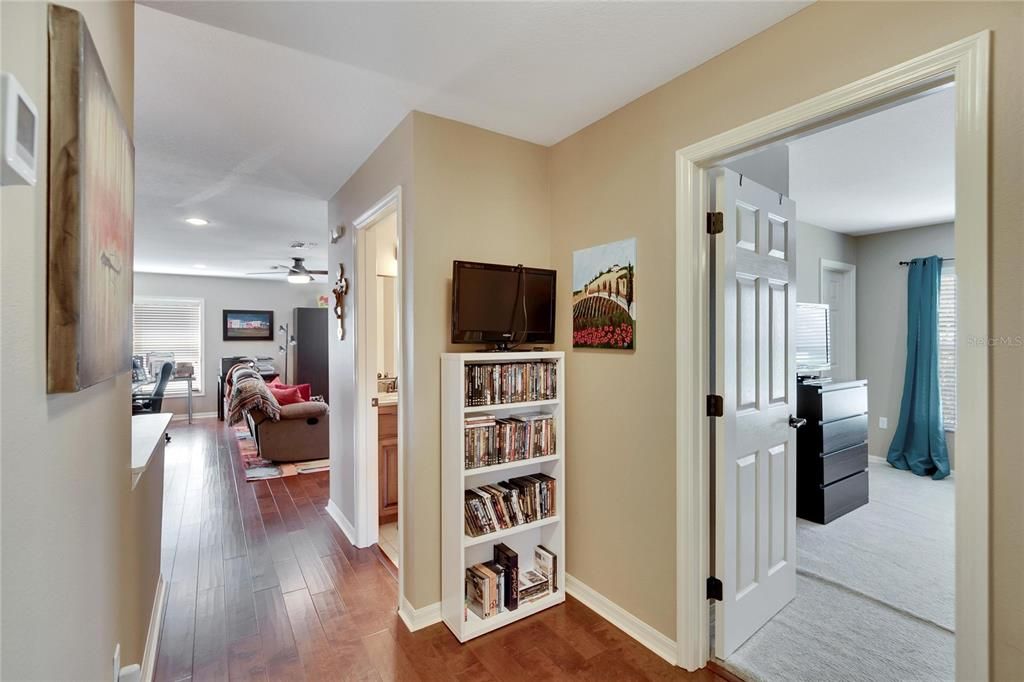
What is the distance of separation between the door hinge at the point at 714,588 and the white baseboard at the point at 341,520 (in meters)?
2.27

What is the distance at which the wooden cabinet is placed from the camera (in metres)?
3.38

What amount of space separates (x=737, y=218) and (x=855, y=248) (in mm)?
4423

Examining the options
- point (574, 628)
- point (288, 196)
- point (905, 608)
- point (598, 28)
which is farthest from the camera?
point (288, 196)

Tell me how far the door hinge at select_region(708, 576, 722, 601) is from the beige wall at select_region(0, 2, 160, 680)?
2.07m

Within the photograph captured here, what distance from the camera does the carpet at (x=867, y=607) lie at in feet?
6.54

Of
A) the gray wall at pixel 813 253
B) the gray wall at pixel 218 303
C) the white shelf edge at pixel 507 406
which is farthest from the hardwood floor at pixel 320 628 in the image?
the gray wall at pixel 218 303

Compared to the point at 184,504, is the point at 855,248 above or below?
above

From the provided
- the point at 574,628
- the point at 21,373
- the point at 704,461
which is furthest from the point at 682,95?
the point at 574,628

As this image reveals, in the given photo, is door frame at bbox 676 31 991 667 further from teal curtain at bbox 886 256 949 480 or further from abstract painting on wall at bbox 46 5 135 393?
teal curtain at bbox 886 256 949 480

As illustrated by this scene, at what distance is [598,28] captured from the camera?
1.71 meters

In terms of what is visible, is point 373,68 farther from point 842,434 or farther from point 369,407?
point 842,434

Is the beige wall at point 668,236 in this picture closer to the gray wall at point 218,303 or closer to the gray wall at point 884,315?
the gray wall at point 884,315

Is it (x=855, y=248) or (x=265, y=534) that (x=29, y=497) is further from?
(x=855, y=248)

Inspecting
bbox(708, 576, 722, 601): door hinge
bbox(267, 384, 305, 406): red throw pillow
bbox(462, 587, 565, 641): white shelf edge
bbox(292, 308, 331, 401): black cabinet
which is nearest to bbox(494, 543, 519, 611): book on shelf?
bbox(462, 587, 565, 641): white shelf edge
